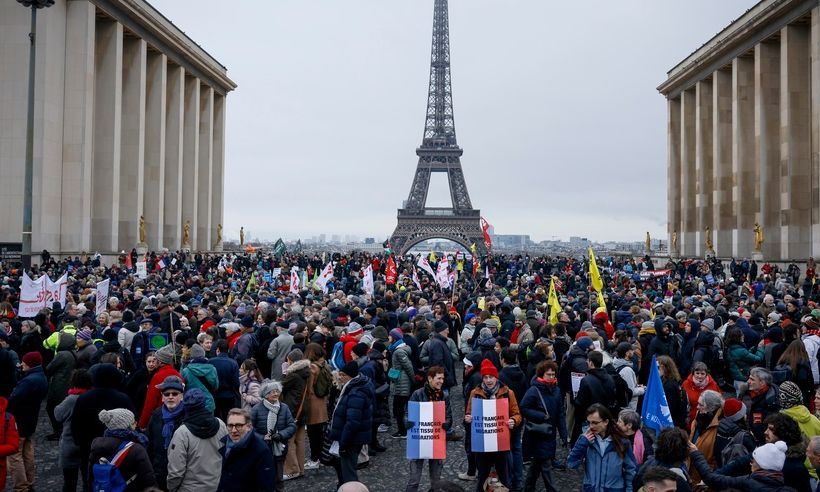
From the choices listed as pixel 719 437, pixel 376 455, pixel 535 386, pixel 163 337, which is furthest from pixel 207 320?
pixel 719 437

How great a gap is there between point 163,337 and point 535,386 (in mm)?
5298

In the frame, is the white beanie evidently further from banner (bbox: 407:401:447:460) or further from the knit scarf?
the knit scarf

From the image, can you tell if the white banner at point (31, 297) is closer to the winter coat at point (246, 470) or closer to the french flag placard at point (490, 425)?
the winter coat at point (246, 470)

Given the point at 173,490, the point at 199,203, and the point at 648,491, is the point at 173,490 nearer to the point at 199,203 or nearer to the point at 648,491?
the point at 648,491

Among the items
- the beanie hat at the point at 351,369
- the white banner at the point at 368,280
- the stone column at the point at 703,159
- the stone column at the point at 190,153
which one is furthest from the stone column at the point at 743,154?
the beanie hat at the point at 351,369

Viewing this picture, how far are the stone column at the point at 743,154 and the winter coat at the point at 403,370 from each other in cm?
3691

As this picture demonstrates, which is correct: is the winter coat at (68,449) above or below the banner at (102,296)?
below

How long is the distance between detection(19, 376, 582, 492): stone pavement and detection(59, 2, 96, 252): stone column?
26.4m

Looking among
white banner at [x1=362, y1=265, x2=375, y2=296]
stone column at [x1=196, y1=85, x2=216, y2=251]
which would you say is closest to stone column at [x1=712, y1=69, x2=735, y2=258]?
white banner at [x1=362, y1=265, x2=375, y2=296]

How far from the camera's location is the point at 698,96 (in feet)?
161

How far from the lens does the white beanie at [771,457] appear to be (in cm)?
513

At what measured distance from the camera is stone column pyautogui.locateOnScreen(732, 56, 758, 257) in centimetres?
4184

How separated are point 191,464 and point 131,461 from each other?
0.64 meters

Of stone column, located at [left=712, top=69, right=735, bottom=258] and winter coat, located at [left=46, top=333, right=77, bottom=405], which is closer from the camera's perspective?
winter coat, located at [left=46, top=333, right=77, bottom=405]
